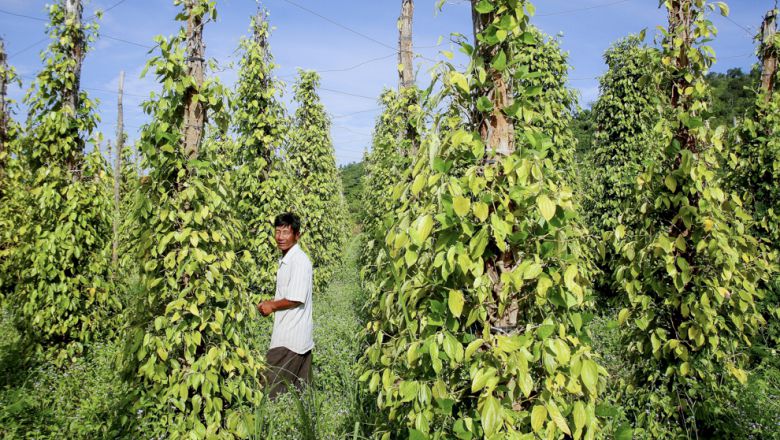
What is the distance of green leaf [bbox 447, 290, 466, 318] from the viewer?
178 centimetres

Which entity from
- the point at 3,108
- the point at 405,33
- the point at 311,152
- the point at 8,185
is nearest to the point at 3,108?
the point at 3,108

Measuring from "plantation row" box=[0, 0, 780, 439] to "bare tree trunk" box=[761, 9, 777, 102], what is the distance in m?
0.03

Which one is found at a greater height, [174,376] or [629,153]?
[629,153]

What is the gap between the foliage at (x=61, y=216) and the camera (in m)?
5.59

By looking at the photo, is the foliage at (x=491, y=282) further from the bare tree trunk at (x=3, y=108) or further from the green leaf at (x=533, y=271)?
the bare tree trunk at (x=3, y=108)

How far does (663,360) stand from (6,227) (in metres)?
10.3

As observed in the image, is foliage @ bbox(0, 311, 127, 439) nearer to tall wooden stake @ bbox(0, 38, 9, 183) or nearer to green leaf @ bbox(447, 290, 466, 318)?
green leaf @ bbox(447, 290, 466, 318)

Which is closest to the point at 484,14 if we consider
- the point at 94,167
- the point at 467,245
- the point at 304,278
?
the point at 467,245

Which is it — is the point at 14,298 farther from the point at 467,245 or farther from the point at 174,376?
the point at 467,245

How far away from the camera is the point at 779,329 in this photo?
5609mm

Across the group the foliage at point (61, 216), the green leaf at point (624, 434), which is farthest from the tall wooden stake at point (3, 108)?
the green leaf at point (624, 434)

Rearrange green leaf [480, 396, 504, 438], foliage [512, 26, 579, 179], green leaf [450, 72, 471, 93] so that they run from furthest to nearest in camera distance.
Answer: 1. foliage [512, 26, 579, 179]
2. green leaf [450, 72, 471, 93]
3. green leaf [480, 396, 504, 438]

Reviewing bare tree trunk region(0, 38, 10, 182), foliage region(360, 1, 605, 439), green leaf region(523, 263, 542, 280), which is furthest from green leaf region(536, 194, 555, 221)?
bare tree trunk region(0, 38, 10, 182)

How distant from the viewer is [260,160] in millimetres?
8312
